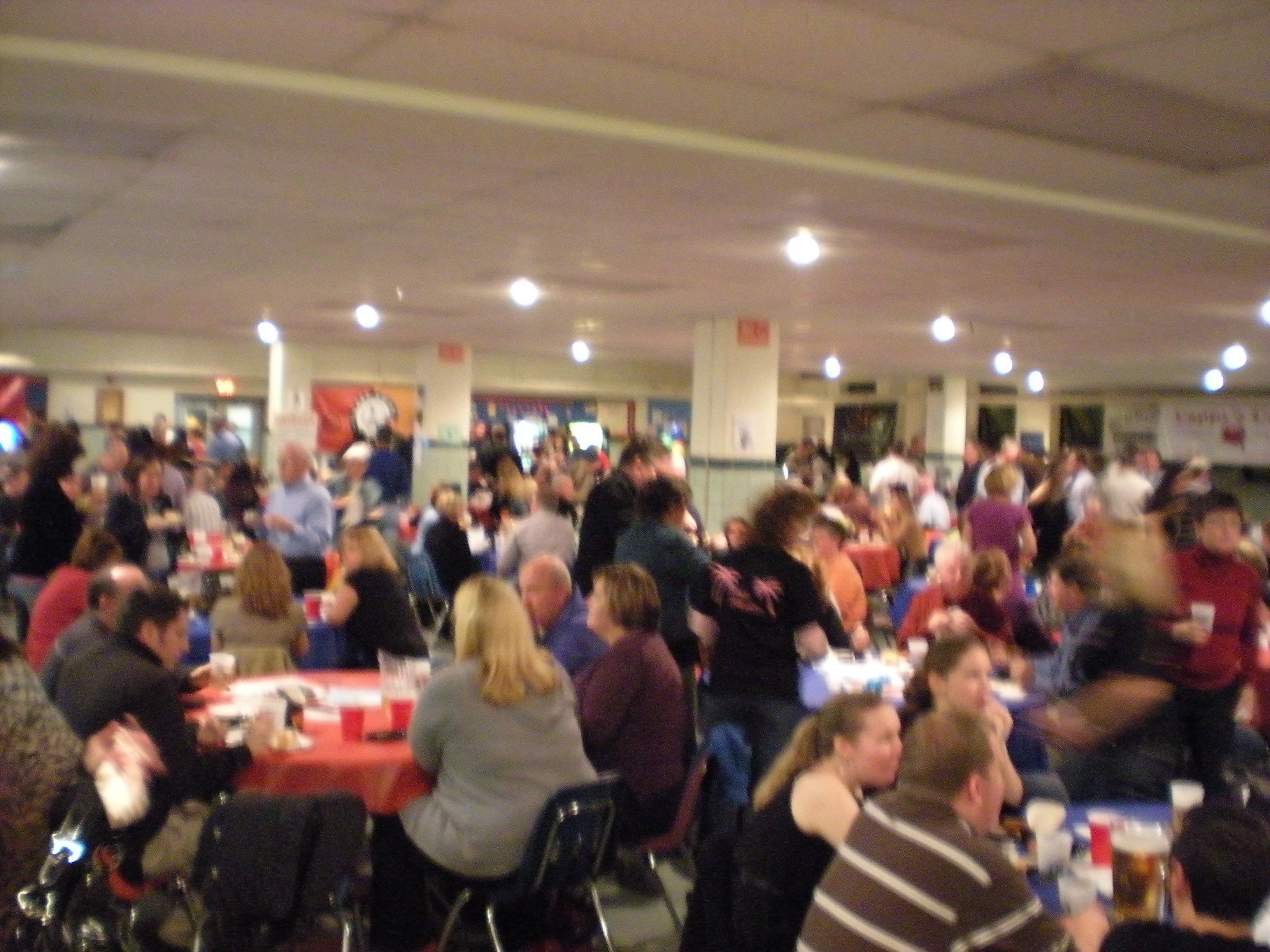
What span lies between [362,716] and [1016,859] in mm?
2100

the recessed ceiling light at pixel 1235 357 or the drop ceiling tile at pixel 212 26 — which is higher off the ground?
the recessed ceiling light at pixel 1235 357

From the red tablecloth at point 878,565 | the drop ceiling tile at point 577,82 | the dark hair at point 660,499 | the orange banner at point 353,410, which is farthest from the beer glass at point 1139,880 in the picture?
the orange banner at point 353,410

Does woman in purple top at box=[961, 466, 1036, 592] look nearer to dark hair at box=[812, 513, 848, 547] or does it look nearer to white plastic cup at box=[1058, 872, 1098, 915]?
dark hair at box=[812, 513, 848, 547]

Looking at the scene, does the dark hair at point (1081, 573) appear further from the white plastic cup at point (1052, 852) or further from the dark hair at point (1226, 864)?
the dark hair at point (1226, 864)

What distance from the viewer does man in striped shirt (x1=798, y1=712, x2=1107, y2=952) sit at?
7.19 feet

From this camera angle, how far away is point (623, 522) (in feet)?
21.7

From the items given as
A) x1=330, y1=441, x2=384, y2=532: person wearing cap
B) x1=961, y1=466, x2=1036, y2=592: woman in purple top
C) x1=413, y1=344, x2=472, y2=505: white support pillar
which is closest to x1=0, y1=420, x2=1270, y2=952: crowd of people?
x1=961, y1=466, x2=1036, y2=592: woman in purple top

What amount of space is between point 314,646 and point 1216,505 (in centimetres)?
398

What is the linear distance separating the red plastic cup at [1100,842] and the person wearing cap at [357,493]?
6.73 m

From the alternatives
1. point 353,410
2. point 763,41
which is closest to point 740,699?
point 763,41

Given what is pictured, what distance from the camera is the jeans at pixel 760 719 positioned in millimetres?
4613

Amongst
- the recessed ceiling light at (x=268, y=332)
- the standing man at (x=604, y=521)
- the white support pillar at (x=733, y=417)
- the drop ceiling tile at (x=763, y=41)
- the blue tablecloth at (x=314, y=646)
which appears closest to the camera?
the drop ceiling tile at (x=763, y=41)

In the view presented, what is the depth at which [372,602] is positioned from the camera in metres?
5.62

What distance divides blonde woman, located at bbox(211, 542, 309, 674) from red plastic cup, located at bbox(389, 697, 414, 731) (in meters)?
1.21
